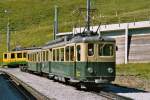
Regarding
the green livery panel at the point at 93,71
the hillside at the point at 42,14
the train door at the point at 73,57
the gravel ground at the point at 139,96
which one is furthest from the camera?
the hillside at the point at 42,14

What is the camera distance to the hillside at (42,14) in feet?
375

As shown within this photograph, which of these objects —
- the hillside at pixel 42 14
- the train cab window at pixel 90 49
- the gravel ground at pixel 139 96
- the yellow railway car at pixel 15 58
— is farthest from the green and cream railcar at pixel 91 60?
the hillside at pixel 42 14

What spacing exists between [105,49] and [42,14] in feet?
451

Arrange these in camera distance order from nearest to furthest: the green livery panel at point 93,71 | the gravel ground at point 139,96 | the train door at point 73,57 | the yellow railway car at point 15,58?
the gravel ground at point 139,96, the green livery panel at point 93,71, the train door at point 73,57, the yellow railway car at point 15,58

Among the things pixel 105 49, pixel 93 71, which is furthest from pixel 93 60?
pixel 105 49

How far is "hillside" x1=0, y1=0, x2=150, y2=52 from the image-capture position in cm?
11436

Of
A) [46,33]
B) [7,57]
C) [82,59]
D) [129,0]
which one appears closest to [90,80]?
[82,59]

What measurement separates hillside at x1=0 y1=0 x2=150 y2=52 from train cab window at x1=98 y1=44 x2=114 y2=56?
78891mm

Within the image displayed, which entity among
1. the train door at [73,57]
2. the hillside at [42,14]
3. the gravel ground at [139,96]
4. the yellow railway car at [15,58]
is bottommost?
the gravel ground at [139,96]

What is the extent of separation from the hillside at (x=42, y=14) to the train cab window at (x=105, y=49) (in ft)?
259

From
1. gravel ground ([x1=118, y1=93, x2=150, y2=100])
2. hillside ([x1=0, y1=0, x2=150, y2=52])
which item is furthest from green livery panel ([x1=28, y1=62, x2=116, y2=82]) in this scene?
hillside ([x1=0, y1=0, x2=150, y2=52])

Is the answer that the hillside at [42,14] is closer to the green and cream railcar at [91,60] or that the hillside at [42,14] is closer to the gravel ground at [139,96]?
the green and cream railcar at [91,60]

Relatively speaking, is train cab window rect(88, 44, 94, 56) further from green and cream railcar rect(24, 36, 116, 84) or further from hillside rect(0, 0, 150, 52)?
hillside rect(0, 0, 150, 52)

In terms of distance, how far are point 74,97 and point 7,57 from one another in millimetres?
52079
